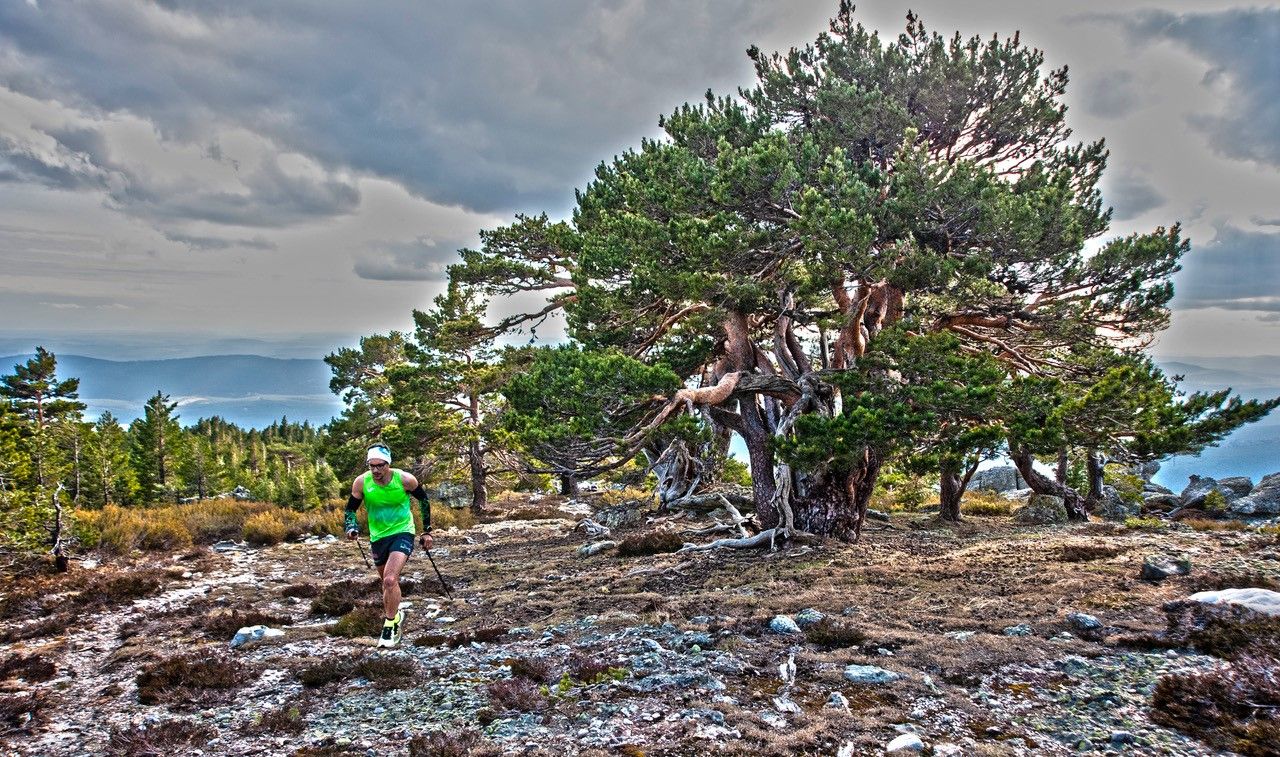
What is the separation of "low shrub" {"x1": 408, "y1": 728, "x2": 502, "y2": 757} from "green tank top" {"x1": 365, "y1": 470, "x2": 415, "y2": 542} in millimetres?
3131

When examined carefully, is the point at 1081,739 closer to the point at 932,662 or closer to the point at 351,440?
the point at 932,662

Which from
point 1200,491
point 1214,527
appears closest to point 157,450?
point 1214,527

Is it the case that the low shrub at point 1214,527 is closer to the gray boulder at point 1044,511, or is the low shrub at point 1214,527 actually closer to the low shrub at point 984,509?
the gray boulder at point 1044,511

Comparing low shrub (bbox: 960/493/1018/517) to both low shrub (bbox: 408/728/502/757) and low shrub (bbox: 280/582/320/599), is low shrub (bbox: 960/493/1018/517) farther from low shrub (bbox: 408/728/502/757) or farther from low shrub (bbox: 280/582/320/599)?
low shrub (bbox: 408/728/502/757)

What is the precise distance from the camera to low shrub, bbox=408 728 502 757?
5004 mm

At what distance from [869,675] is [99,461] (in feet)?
106

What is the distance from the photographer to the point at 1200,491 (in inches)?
883

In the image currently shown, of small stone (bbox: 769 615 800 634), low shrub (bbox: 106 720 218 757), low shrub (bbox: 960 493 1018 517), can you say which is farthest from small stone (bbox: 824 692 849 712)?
low shrub (bbox: 960 493 1018 517)

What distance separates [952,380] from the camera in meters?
11.8

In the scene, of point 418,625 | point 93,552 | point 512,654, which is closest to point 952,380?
point 512,654

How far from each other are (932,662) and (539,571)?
359 inches

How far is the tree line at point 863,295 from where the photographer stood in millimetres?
11211

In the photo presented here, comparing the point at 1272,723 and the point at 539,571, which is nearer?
the point at 1272,723

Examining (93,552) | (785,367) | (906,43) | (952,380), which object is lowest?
(93,552)
